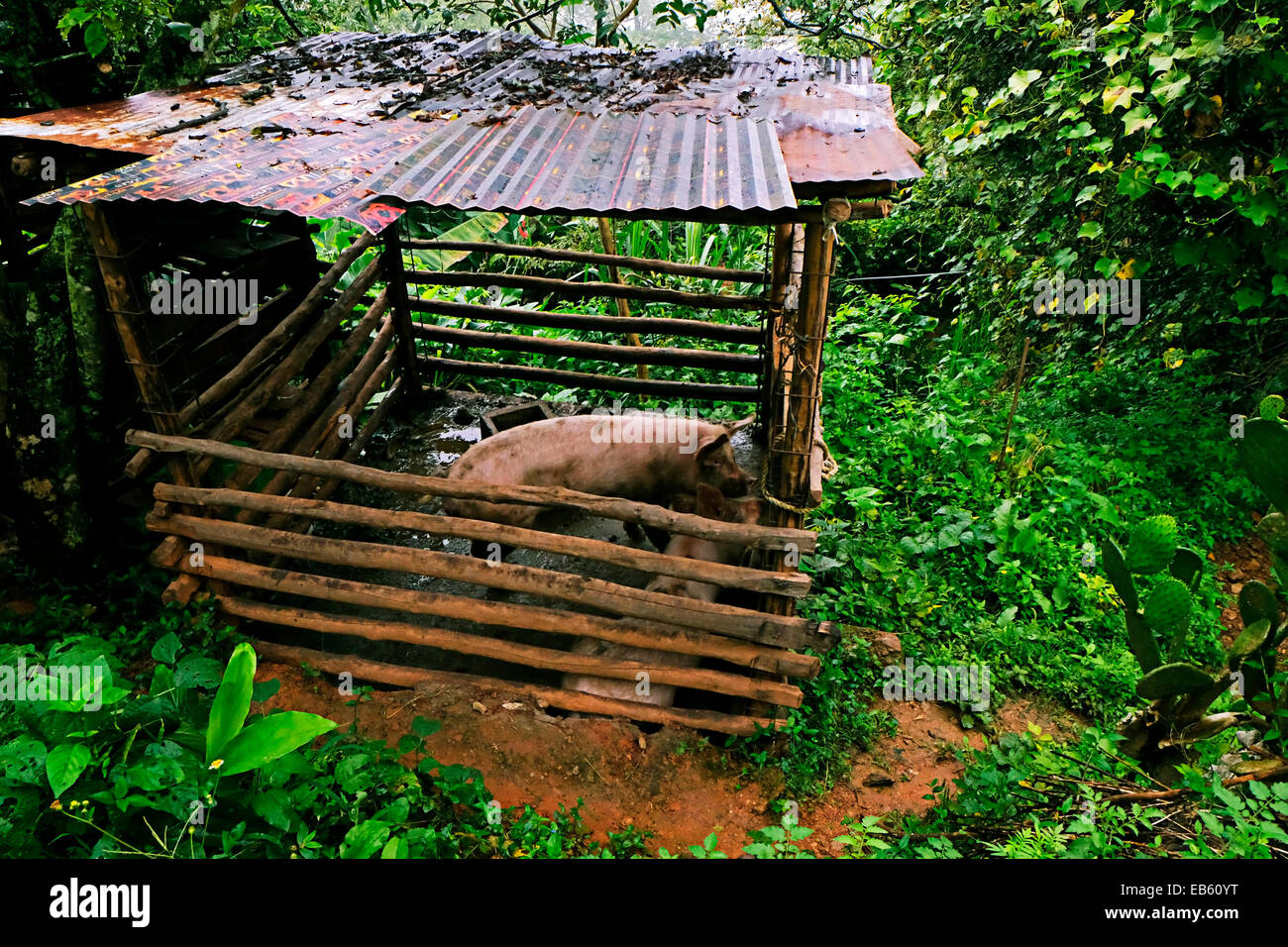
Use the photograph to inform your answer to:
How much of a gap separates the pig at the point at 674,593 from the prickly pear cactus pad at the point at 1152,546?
1952 mm

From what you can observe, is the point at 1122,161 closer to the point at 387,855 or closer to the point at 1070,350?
the point at 1070,350

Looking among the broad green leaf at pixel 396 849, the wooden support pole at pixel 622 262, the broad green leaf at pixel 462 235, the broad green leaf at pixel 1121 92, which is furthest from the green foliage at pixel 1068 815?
the broad green leaf at pixel 462 235

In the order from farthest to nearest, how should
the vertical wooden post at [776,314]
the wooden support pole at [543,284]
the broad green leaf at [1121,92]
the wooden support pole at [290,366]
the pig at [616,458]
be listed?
the wooden support pole at [543,284] < the vertical wooden post at [776,314] < the pig at [616,458] < the wooden support pole at [290,366] < the broad green leaf at [1121,92]

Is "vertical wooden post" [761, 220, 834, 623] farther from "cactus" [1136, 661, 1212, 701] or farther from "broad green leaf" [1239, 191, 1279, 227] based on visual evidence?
"broad green leaf" [1239, 191, 1279, 227]

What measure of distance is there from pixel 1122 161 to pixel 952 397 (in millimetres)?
2246

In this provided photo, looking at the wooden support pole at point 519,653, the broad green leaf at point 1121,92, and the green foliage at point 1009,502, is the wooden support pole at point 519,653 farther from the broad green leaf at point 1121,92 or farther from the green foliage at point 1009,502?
the broad green leaf at point 1121,92

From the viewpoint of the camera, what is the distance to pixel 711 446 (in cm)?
532

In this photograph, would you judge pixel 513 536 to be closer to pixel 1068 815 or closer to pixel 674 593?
pixel 674 593

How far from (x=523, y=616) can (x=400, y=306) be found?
404cm

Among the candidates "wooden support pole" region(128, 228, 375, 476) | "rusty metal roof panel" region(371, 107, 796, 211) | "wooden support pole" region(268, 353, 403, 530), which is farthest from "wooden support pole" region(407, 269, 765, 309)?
"rusty metal roof panel" region(371, 107, 796, 211)

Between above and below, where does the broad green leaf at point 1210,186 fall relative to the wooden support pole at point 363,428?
above

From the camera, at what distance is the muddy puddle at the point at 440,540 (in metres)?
4.83

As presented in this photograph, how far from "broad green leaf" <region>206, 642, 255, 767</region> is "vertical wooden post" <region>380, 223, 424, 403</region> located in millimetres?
4709

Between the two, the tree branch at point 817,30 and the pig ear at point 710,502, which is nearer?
the pig ear at point 710,502
